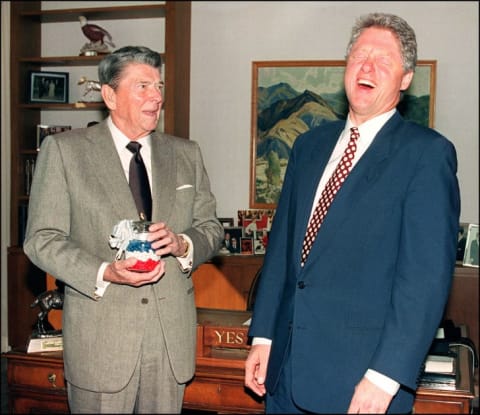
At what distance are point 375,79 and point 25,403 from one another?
182cm

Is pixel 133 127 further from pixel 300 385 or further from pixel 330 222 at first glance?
pixel 300 385

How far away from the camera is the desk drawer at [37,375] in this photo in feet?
9.03

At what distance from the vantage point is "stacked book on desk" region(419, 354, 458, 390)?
2498 millimetres

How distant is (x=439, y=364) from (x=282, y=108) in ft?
12.3

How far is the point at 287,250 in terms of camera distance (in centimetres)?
221

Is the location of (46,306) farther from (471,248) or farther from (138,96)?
(471,248)

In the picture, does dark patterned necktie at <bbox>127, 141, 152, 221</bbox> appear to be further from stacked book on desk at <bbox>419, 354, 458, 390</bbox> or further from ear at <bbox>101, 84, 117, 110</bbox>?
stacked book on desk at <bbox>419, 354, 458, 390</bbox>

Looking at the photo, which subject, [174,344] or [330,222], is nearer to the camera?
[330,222]

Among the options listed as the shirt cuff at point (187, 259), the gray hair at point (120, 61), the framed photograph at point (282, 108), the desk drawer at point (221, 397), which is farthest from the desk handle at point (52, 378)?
the framed photograph at point (282, 108)

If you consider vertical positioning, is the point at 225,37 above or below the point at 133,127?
above

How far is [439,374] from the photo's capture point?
2.54 meters

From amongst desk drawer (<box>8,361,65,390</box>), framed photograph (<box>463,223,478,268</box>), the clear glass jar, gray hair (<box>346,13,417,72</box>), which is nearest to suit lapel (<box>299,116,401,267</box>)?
gray hair (<box>346,13,417,72</box>)

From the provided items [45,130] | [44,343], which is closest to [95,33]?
[45,130]

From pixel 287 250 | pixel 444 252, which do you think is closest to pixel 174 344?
pixel 287 250
